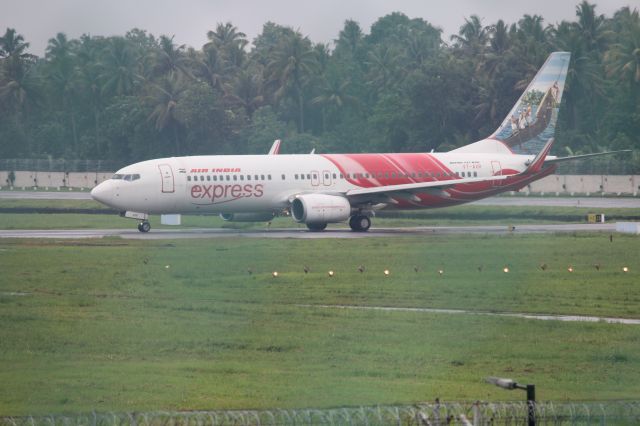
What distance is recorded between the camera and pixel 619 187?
89.2 m

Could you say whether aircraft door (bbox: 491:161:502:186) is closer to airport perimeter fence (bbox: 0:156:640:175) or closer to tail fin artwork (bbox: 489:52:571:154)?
tail fin artwork (bbox: 489:52:571:154)

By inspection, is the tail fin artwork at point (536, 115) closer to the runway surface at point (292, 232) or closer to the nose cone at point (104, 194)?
the runway surface at point (292, 232)

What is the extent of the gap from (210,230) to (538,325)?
34454mm

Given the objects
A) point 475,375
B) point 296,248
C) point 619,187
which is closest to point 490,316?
point 475,375

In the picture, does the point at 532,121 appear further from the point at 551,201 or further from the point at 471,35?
the point at 471,35

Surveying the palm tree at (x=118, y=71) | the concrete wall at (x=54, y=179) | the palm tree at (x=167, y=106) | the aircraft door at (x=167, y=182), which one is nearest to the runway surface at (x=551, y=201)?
the concrete wall at (x=54, y=179)

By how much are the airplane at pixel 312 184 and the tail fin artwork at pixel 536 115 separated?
1.00 m

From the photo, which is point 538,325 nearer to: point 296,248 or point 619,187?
point 296,248

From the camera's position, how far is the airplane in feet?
188

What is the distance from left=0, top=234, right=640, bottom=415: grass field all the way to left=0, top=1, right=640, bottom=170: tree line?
6316cm

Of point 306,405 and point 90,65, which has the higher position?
point 90,65

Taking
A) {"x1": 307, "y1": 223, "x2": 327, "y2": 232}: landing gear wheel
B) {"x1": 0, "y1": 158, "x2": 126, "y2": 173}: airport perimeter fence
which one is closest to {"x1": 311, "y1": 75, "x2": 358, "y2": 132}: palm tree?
{"x1": 0, "y1": 158, "x2": 126, "y2": 173}: airport perimeter fence

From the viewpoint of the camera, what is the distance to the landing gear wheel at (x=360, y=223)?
5912 cm

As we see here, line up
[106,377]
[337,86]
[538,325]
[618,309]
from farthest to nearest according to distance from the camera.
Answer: [337,86], [618,309], [538,325], [106,377]
